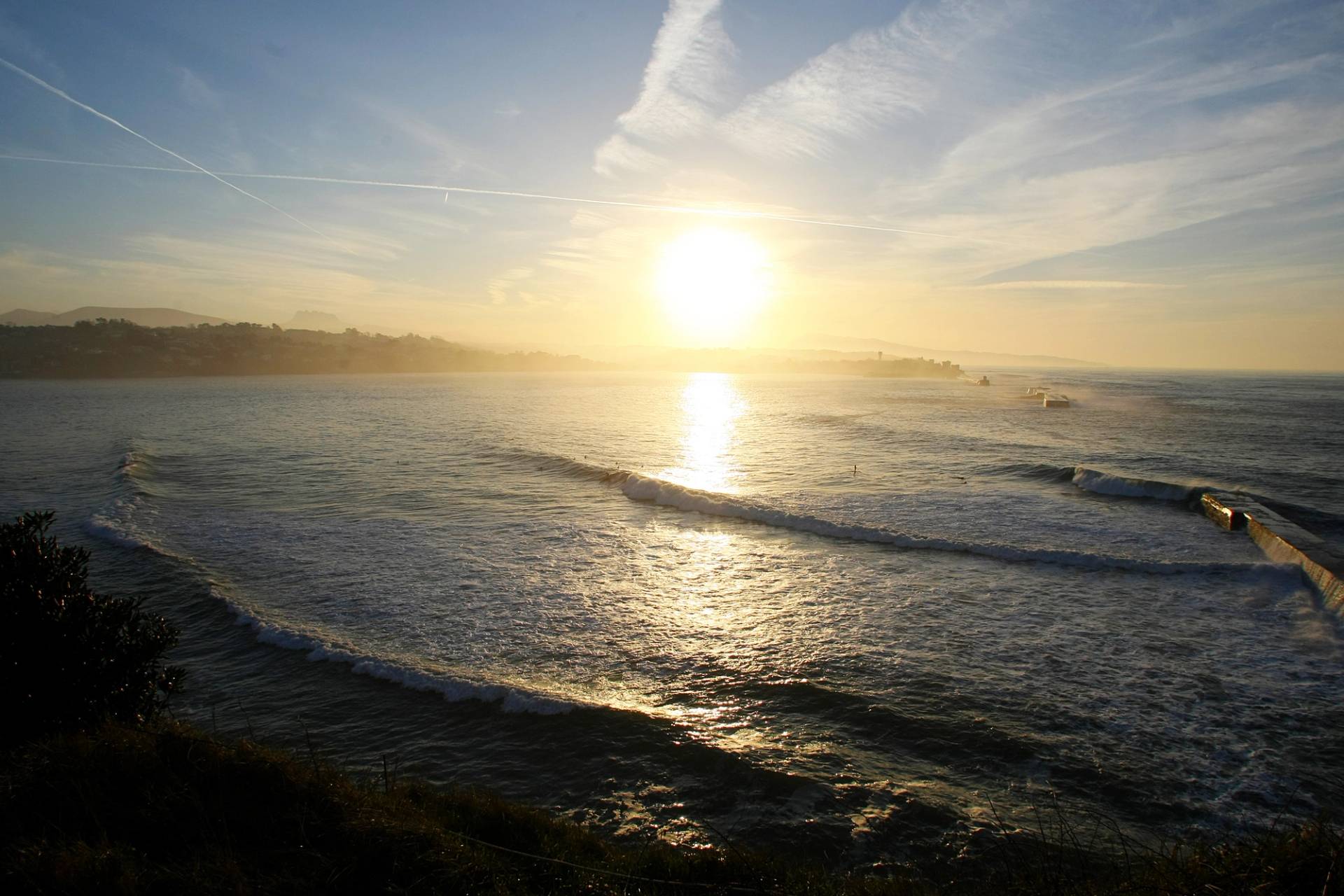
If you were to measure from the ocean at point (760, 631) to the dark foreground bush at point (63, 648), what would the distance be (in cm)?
167

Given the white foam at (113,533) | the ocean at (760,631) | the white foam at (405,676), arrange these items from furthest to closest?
the white foam at (113,533) → the white foam at (405,676) → the ocean at (760,631)

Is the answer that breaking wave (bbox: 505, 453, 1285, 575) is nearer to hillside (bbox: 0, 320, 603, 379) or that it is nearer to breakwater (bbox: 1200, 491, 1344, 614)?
breakwater (bbox: 1200, 491, 1344, 614)

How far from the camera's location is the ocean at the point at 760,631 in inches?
274

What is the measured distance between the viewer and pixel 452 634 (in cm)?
1100

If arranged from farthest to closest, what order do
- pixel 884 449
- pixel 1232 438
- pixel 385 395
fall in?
pixel 385 395, pixel 1232 438, pixel 884 449

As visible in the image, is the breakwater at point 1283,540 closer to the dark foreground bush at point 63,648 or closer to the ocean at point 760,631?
the ocean at point 760,631

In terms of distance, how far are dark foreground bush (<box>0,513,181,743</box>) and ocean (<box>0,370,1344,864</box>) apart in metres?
1.67

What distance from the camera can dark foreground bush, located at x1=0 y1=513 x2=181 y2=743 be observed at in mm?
6047

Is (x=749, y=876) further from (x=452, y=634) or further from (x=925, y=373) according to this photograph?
(x=925, y=373)

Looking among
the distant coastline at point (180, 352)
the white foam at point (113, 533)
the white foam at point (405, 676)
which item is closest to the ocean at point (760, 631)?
the white foam at point (405, 676)

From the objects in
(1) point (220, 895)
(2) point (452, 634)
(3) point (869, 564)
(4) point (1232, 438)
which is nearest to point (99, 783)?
(1) point (220, 895)

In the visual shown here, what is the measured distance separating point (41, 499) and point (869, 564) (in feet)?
80.9

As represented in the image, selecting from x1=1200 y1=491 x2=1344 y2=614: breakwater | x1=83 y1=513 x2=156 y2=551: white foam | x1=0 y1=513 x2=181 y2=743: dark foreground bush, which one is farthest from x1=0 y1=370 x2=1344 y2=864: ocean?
x1=0 y1=513 x2=181 y2=743: dark foreground bush

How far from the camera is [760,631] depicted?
36.9 feet
